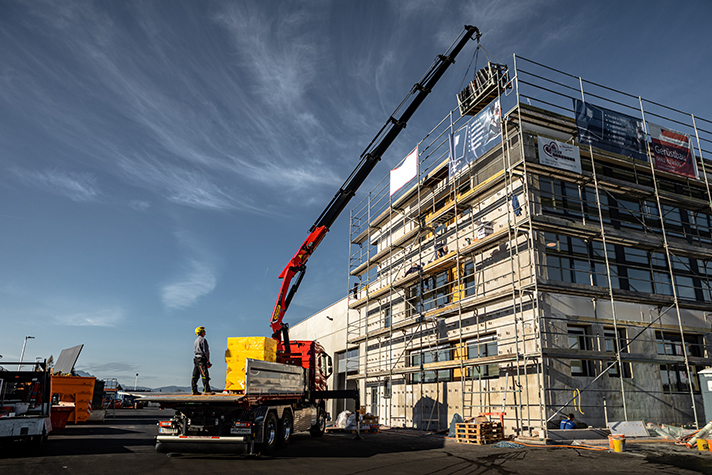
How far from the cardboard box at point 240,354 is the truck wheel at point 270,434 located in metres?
1.51

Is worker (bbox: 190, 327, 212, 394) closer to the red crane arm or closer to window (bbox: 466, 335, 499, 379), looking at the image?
the red crane arm

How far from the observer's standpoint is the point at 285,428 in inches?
516

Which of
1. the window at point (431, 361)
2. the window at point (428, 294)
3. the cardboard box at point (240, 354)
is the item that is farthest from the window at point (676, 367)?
the cardboard box at point (240, 354)

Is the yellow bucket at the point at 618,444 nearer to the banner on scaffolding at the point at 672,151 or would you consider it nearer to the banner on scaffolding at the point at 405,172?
the banner on scaffolding at the point at 672,151

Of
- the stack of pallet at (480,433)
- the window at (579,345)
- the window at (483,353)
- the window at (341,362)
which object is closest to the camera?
the stack of pallet at (480,433)

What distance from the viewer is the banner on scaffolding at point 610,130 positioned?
17.9 metres

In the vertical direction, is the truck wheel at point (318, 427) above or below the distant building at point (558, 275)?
below

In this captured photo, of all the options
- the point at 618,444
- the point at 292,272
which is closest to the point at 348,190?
the point at 292,272

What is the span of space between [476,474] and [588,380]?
8.71m

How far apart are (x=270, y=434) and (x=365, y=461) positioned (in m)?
2.70

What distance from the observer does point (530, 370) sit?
51.0ft

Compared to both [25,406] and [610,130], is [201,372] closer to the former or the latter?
[25,406]

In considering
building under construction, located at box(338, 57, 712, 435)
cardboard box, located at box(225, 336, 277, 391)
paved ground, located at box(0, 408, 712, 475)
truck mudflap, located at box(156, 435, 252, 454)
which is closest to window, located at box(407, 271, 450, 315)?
building under construction, located at box(338, 57, 712, 435)

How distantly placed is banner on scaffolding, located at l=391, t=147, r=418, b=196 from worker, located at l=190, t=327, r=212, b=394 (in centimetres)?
1307
